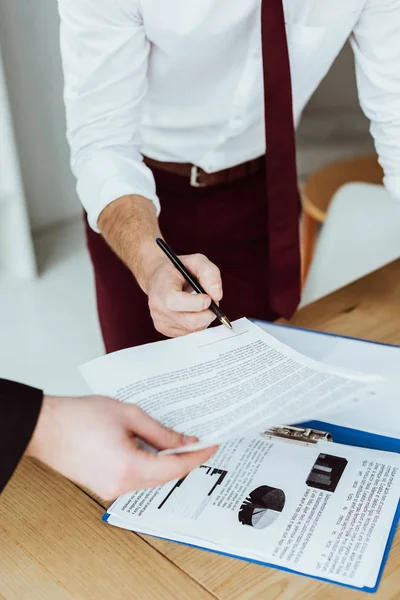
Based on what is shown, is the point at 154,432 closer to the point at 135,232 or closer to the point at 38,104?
the point at 135,232

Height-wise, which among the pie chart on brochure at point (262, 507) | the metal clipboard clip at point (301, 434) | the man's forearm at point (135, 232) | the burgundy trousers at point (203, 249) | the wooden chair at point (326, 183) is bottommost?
the wooden chair at point (326, 183)

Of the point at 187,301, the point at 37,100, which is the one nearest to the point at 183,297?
the point at 187,301

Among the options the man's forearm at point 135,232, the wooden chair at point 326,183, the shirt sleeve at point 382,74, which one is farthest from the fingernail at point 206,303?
the wooden chair at point 326,183

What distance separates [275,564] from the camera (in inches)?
29.3

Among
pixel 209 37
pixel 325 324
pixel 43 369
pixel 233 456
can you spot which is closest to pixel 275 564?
pixel 233 456

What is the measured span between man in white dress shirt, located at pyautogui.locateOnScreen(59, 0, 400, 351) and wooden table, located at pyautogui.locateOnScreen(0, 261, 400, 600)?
28cm

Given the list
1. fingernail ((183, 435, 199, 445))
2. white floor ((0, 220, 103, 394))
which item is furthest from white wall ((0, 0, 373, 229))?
fingernail ((183, 435, 199, 445))

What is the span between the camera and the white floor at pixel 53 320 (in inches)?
84.9

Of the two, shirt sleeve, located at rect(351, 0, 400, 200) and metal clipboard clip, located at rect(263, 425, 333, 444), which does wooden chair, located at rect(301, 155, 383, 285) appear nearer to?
shirt sleeve, located at rect(351, 0, 400, 200)

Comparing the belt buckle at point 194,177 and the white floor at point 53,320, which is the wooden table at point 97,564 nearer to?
the belt buckle at point 194,177

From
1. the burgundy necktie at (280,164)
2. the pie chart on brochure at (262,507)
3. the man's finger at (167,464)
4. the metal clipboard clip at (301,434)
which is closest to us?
the man's finger at (167,464)

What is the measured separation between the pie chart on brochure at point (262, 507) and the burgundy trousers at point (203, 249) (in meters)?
0.77

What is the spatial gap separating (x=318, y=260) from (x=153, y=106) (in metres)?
0.59

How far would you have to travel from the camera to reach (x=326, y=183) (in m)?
2.36
